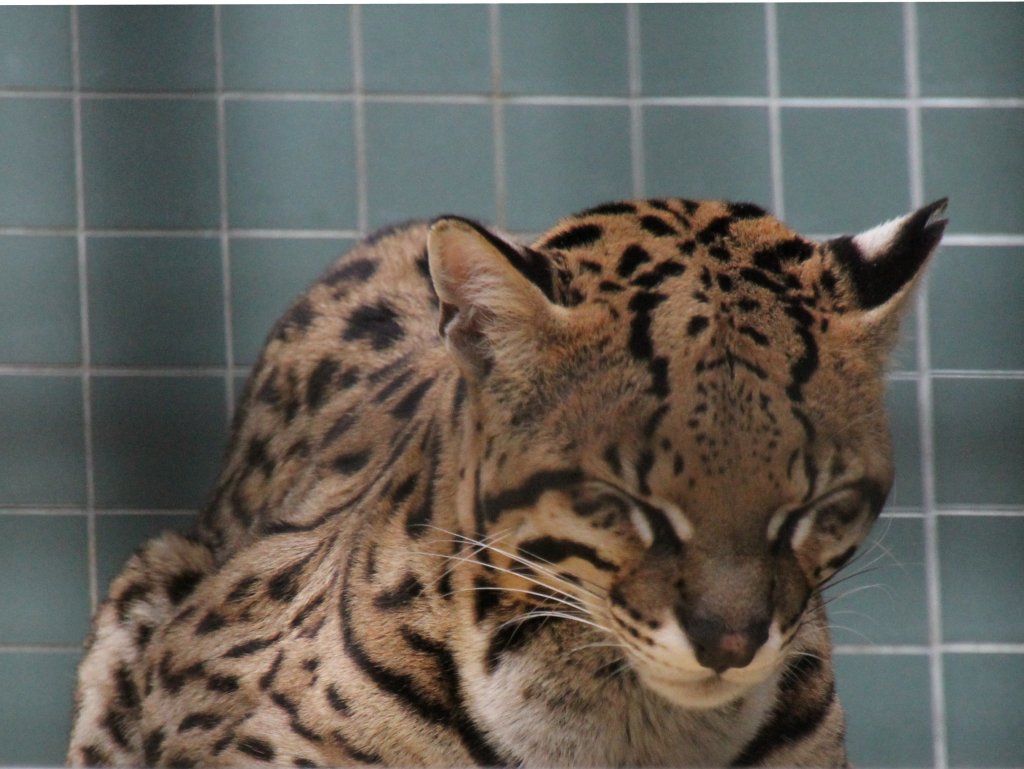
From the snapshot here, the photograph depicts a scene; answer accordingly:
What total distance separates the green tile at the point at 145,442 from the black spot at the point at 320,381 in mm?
598

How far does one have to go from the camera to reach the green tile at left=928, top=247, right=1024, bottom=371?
3264mm

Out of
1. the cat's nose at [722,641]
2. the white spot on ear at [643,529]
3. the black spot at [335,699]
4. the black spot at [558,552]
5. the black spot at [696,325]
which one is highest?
the black spot at [696,325]

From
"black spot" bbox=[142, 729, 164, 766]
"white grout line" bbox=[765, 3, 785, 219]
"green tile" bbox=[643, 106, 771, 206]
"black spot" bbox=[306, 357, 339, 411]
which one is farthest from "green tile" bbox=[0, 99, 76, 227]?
"white grout line" bbox=[765, 3, 785, 219]

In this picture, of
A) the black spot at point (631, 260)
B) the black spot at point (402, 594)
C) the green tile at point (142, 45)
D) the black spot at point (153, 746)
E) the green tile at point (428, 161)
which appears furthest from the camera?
the green tile at point (428, 161)

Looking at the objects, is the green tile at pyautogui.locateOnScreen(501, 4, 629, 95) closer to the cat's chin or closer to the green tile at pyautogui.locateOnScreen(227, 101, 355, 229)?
the green tile at pyautogui.locateOnScreen(227, 101, 355, 229)

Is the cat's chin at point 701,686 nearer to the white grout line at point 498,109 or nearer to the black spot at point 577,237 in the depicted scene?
the black spot at point 577,237

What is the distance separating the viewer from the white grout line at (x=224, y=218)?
120 inches

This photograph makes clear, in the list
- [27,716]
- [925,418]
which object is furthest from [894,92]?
[27,716]

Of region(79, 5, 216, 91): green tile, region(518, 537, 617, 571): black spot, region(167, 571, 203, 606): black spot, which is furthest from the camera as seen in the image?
region(79, 5, 216, 91): green tile

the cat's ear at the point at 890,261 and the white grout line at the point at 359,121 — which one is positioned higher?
the white grout line at the point at 359,121

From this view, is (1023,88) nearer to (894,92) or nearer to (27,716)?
(894,92)

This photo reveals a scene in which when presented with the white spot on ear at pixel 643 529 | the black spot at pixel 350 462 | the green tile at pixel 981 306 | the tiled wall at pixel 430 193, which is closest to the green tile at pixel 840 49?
the tiled wall at pixel 430 193

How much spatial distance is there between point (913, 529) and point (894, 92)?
0.93 meters

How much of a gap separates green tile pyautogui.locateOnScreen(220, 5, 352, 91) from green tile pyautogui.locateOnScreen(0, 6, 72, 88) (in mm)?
319
